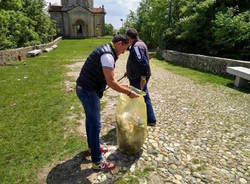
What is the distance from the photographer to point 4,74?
9641 mm

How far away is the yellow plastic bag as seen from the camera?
3068 millimetres

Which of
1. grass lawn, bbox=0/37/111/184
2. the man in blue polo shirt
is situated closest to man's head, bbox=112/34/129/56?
the man in blue polo shirt

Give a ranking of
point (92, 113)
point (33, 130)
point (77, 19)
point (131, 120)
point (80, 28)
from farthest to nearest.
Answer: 1. point (80, 28)
2. point (77, 19)
3. point (33, 130)
4. point (131, 120)
5. point (92, 113)

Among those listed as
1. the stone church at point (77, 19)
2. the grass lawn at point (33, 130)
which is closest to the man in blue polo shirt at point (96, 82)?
the grass lawn at point (33, 130)

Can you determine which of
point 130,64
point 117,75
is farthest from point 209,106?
point 117,75

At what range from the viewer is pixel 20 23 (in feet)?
54.9

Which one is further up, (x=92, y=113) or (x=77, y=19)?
(x=77, y=19)

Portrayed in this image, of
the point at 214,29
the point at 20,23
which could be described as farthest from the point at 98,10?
the point at 214,29

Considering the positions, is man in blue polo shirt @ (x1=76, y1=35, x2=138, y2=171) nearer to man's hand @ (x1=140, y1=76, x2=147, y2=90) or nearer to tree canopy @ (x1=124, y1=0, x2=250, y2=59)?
man's hand @ (x1=140, y1=76, x2=147, y2=90)

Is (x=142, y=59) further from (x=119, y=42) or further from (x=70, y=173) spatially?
(x=70, y=173)

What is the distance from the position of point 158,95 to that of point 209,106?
5.05ft

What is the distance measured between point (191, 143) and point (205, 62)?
785cm

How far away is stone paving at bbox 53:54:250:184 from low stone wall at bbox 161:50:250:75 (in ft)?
10.4

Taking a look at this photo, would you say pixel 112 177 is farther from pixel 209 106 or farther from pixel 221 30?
pixel 221 30
